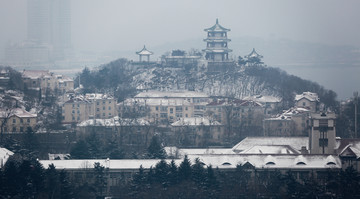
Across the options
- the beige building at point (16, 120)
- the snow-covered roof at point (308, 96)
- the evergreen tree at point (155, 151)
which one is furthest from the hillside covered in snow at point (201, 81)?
the evergreen tree at point (155, 151)

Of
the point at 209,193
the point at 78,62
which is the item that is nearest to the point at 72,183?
the point at 209,193

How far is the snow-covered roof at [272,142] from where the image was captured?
4197cm

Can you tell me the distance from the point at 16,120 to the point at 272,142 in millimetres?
11875

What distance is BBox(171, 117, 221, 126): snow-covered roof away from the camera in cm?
4809

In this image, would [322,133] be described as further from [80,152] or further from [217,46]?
[217,46]

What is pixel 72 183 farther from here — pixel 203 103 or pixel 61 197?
pixel 203 103

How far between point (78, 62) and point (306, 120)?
71311mm

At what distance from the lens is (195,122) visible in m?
48.4

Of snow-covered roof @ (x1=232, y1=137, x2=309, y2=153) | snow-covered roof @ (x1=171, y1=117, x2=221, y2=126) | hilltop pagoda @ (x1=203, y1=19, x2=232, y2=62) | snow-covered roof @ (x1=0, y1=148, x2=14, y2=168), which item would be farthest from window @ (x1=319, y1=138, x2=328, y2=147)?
hilltop pagoda @ (x1=203, y1=19, x2=232, y2=62)

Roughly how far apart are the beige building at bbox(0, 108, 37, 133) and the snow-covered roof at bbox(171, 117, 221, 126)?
19.9 ft

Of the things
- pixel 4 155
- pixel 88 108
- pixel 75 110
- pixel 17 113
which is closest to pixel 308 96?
pixel 88 108

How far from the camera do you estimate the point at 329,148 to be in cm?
3959

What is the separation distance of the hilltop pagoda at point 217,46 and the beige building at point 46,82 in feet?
27.8

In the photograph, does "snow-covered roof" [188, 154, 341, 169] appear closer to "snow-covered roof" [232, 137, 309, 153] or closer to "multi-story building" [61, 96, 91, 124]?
"snow-covered roof" [232, 137, 309, 153]
